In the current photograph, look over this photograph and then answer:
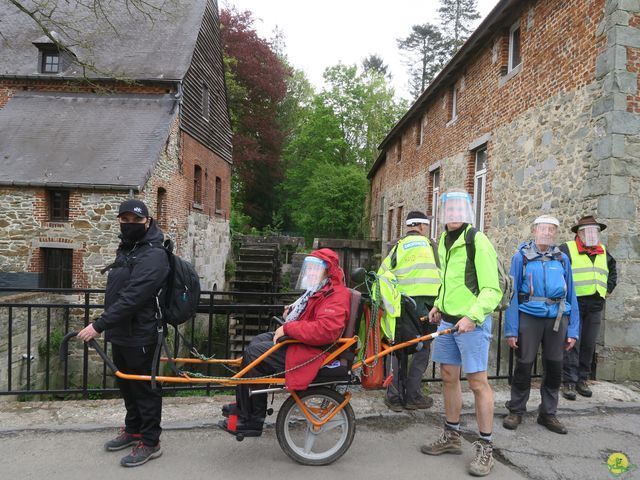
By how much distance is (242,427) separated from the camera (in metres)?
3.22

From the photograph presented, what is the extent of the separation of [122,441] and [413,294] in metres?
2.70

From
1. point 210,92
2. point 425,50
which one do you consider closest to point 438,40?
point 425,50

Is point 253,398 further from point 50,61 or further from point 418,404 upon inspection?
point 50,61

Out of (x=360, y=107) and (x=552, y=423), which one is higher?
(x=360, y=107)

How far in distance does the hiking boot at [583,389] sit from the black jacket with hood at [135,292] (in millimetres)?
4472

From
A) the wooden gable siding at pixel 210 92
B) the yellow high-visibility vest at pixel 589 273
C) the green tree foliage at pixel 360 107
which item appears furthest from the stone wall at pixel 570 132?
the green tree foliage at pixel 360 107

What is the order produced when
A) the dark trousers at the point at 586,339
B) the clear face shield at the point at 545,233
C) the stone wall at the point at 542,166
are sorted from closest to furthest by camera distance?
1. the clear face shield at the point at 545,233
2. the dark trousers at the point at 586,339
3. the stone wall at the point at 542,166

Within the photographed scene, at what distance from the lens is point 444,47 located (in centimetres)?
3953

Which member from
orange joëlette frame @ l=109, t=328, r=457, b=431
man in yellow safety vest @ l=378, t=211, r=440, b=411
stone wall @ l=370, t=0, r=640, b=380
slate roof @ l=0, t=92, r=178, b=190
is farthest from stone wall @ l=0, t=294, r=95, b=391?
stone wall @ l=370, t=0, r=640, b=380

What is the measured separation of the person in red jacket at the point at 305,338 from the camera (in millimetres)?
3107

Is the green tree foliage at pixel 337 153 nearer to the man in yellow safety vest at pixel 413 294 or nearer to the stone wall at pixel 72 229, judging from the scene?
the stone wall at pixel 72 229

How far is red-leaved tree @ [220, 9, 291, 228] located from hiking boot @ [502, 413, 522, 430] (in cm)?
2604

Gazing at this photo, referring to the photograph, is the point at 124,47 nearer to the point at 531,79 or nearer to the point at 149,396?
the point at 531,79

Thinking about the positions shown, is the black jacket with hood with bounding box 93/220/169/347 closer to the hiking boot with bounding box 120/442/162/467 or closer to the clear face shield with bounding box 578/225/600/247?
the hiking boot with bounding box 120/442/162/467
